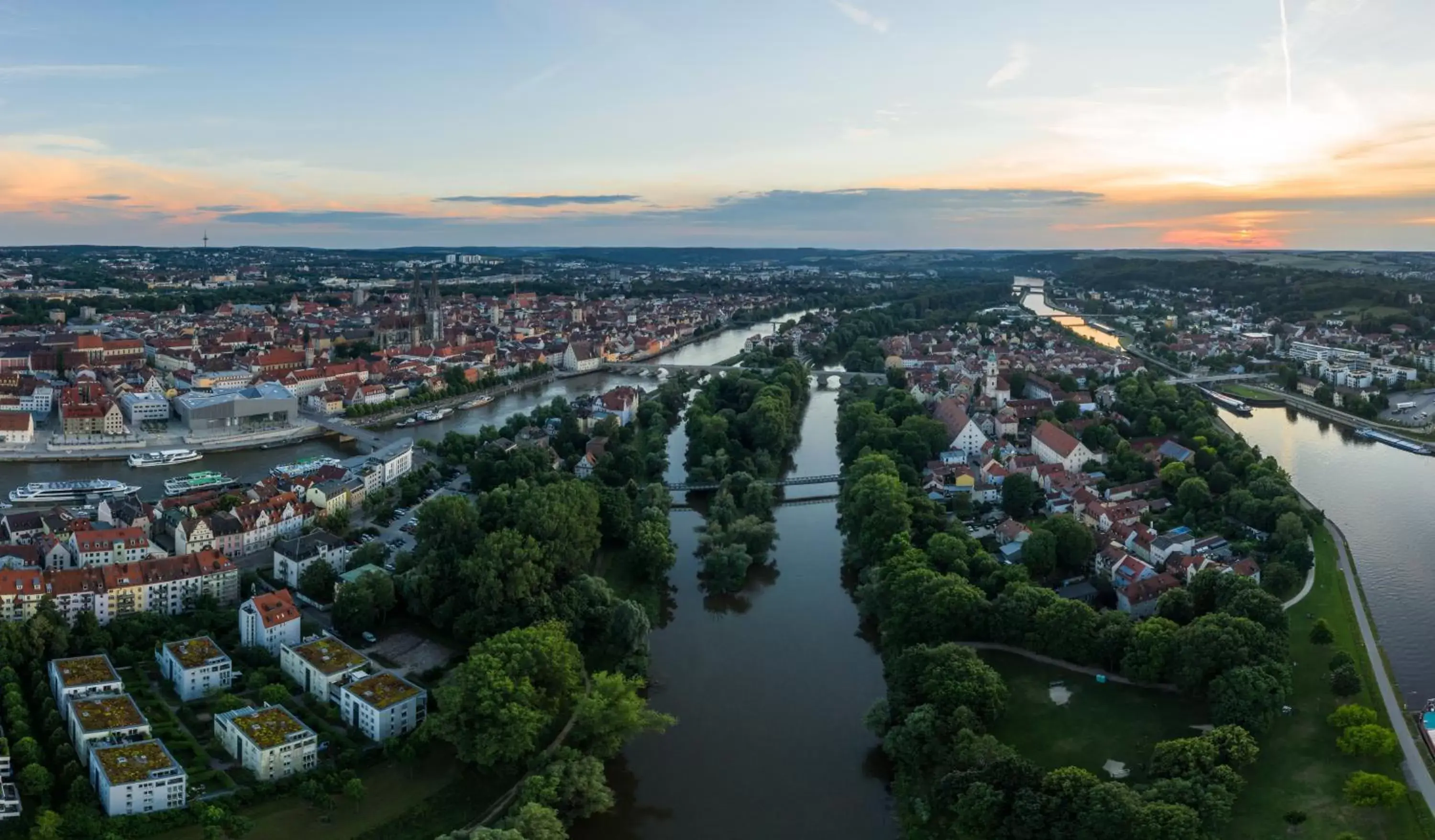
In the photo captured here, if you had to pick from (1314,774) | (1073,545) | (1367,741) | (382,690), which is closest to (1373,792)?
(1314,774)

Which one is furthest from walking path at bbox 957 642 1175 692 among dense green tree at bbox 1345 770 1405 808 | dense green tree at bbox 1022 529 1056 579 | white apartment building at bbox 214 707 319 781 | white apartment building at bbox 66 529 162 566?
white apartment building at bbox 66 529 162 566

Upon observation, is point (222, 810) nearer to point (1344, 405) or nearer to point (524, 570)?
point (524, 570)

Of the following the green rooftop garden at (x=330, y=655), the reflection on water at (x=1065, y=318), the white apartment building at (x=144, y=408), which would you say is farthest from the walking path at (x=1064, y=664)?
the reflection on water at (x=1065, y=318)

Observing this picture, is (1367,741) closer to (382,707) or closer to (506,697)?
(506,697)

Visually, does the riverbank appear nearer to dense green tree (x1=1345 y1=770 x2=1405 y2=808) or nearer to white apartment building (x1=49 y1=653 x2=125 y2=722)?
white apartment building (x1=49 y1=653 x2=125 y2=722)

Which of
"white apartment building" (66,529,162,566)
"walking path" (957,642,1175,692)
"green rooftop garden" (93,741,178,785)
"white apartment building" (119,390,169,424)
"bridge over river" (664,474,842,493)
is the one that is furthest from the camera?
"white apartment building" (119,390,169,424)

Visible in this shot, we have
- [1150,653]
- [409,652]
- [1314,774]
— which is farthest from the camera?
[409,652]

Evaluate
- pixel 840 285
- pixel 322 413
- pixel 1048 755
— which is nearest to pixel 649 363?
pixel 322 413
